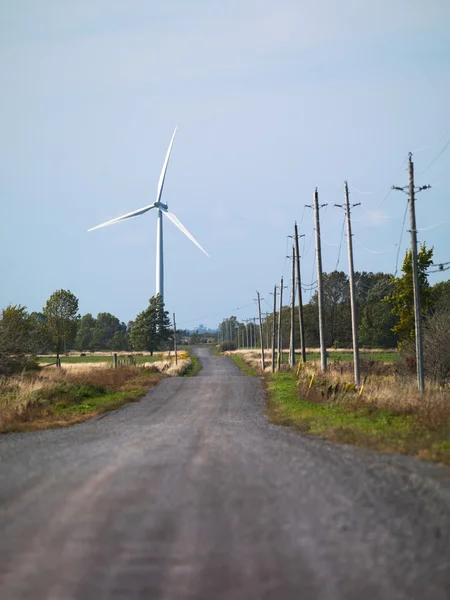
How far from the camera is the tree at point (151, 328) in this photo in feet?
445

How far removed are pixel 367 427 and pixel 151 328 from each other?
396 ft

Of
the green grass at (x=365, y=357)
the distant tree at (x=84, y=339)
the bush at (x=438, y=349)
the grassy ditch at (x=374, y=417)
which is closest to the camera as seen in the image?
the grassy ditch at (x=374, y=417)

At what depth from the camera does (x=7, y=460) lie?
12281 millimetres

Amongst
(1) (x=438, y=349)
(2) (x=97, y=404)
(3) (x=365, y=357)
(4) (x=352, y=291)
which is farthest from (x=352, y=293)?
(3) (x=365, y=357)

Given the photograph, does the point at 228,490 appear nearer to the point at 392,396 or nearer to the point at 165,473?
the point at 165,473

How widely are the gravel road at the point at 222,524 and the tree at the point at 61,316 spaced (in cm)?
5042

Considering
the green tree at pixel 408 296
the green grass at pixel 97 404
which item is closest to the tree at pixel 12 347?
the green grass at pixel 97 404

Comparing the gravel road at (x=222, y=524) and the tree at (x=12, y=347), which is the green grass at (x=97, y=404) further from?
the gravel road at (x=222, y=524)

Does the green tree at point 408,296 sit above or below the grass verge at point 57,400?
above

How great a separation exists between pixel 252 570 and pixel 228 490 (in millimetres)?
2857

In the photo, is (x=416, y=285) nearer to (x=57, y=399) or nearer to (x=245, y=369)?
(x=57, y=399)

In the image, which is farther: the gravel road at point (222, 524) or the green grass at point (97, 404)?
the green grass at point (97, 404)

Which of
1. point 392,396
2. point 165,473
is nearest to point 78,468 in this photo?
point 165,473

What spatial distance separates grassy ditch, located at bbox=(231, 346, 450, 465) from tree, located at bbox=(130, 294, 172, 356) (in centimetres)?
→ 10788
